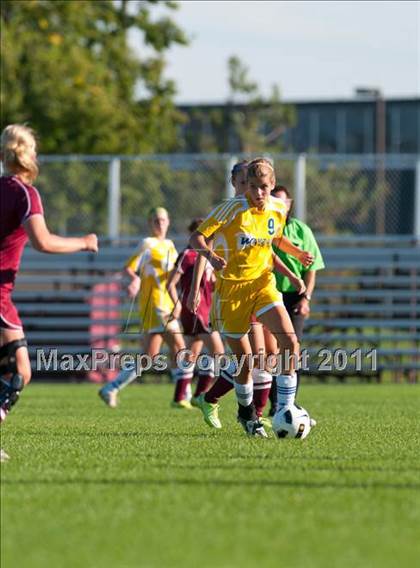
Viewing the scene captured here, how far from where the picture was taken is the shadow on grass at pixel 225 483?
7559mm

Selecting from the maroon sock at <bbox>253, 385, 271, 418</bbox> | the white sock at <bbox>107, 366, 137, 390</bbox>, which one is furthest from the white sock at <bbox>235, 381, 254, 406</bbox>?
the white sock at <bbox>107, 366, 137, 390</bbox>

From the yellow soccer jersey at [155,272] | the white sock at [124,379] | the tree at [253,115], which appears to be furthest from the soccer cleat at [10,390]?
the tree at [253,115]

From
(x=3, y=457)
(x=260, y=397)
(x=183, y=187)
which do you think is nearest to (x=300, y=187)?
(x=183, y=187)

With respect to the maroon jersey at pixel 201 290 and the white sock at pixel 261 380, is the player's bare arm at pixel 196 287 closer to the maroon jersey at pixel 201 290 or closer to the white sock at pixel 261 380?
the white sock at pixel 261 380

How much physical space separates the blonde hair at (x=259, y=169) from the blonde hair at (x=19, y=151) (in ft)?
8.23

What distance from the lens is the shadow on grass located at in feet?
24.8

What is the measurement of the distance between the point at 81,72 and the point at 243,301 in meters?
23.8

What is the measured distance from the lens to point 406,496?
7211 millimetres

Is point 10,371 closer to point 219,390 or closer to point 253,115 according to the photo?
point 219,390

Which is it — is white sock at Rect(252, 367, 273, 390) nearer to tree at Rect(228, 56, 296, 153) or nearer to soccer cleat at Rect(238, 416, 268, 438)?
soccer cleat at Rect(238, 416, 268, 438)

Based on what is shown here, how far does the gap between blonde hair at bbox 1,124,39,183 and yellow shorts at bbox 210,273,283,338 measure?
2809mm

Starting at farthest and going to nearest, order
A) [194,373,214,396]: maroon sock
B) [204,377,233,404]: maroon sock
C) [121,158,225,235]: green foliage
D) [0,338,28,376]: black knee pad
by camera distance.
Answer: [121,158,225,235]: green foliage
[194,373,214,396]: maroon sock
[204,377,233,404]: maroon sock
[0,338,28,376]: black knee pad

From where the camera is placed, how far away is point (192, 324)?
16.2 m

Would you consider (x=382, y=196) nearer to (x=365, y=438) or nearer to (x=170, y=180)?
(x=170, y=180)
